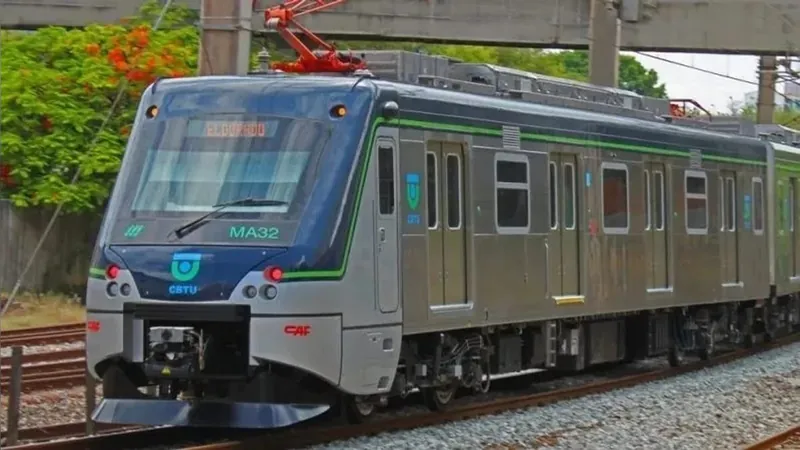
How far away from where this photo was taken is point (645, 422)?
616 inches

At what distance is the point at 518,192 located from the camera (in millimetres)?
16328

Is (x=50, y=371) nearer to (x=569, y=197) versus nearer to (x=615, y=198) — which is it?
(x=569, y=197)

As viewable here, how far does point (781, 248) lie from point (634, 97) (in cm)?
597

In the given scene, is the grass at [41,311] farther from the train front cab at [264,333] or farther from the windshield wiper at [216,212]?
the windshield wiper at [216,212]

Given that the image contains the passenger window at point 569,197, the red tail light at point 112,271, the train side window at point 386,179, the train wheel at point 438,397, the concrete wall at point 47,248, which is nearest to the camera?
the red tail light at point 112,271

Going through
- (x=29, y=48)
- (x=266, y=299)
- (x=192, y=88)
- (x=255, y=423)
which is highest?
(x=29, y=48)

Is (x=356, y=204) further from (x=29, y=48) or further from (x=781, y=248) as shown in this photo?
(x=29, y=48)

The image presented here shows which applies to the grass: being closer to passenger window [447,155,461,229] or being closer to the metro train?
the metro train

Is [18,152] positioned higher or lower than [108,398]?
higher

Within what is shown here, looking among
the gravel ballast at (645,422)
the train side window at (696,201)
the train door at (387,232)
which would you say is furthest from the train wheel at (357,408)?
the train side window at (696,201)

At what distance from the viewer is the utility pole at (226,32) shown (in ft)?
55.6

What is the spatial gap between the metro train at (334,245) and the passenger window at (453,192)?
0.02 meters

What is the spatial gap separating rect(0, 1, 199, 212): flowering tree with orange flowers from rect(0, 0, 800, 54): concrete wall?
4326 millimetres

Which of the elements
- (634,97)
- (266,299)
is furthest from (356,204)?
→ (634,97)
